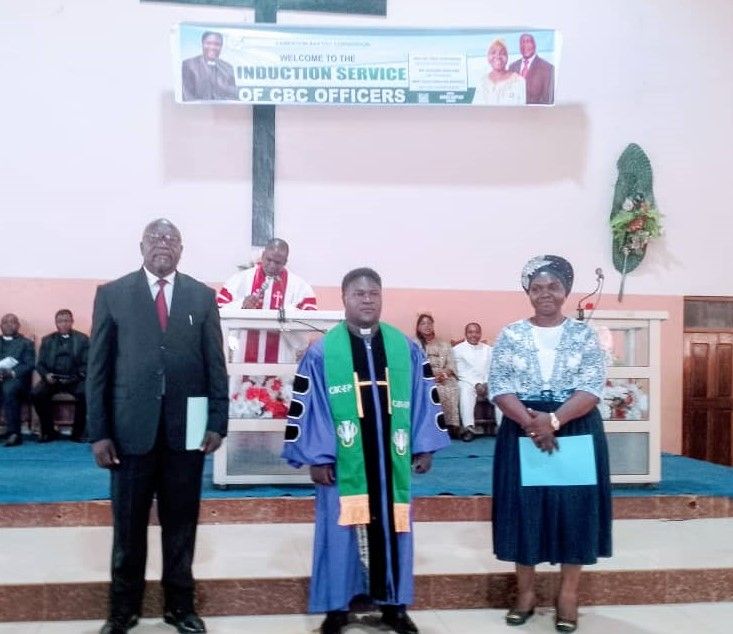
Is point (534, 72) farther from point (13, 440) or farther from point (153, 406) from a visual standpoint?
point (153, 406)

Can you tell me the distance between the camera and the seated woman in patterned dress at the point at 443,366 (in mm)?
7758

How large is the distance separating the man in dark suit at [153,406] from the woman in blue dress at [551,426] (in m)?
1.16

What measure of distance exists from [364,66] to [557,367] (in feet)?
16.5

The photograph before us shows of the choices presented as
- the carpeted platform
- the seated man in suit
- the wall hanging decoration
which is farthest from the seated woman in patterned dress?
the wall hanging decoration

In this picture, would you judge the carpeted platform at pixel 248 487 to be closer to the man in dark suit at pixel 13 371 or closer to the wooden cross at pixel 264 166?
the man in dark suit at pixel 13 371

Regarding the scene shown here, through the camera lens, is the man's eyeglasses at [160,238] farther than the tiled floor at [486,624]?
No

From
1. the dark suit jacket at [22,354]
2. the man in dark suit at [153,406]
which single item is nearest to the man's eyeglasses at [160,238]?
the man in dark suit at [153,406]

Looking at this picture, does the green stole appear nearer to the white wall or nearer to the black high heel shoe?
the black high heel shoe

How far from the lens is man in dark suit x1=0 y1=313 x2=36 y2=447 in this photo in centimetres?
719

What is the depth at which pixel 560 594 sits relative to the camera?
3.55 m

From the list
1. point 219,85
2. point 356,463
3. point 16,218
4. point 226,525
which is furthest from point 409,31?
point 356,463

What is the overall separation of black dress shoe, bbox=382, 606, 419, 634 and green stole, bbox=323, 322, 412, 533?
33cm

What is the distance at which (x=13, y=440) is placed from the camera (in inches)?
276

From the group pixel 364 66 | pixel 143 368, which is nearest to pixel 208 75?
pixel 364 66
